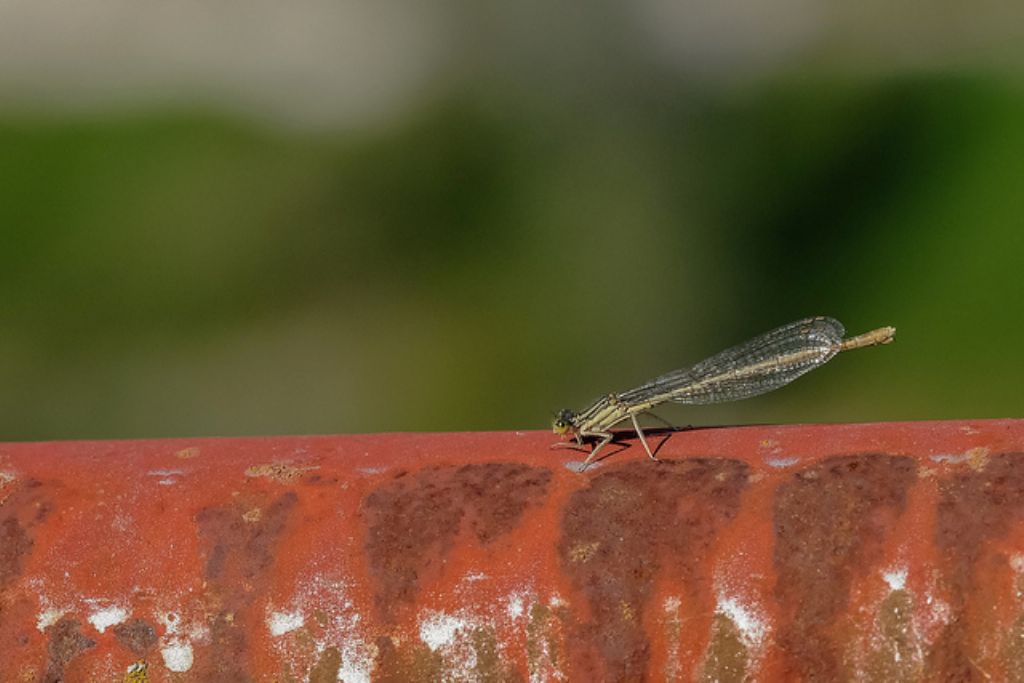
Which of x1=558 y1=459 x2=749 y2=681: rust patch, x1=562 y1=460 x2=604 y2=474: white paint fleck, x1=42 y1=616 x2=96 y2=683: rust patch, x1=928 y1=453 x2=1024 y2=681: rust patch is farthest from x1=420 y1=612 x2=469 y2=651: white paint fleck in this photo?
x1=928 y1=453 x2=1024 y2=681: rust patch

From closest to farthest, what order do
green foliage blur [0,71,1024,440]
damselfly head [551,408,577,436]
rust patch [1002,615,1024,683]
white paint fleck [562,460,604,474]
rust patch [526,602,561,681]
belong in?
rust patch [1002,615,1024,683] < rust patch [526,602,561,681] < white paint fleck [562,460,604,474] < damselfly head [551,408,577,436] < green foliage blur [0,71,1024,440]

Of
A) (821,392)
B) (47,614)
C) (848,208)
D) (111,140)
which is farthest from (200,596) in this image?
(111,140)

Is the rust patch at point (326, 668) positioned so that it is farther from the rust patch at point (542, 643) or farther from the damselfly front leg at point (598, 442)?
the damselfly front leg at point (598, 442)

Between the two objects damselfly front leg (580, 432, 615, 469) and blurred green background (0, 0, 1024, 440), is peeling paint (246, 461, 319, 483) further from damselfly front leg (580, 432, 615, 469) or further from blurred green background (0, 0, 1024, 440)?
blurred green background (0, 0, 1024, 440)

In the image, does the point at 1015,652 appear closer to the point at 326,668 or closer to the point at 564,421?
the point at 326,668

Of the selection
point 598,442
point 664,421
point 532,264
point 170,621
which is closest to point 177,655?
point 170,621

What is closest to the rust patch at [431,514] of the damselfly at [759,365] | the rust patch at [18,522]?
the rust patch at [18,522]
